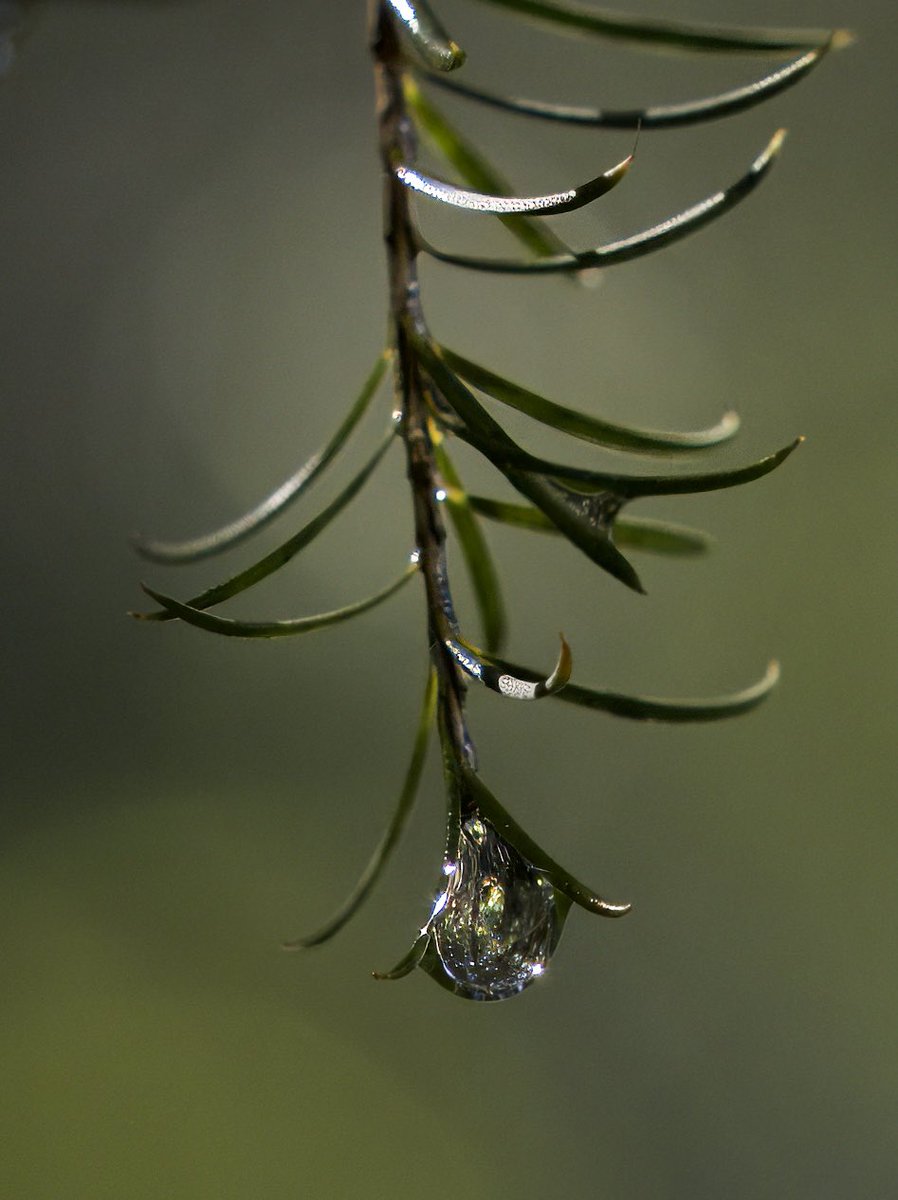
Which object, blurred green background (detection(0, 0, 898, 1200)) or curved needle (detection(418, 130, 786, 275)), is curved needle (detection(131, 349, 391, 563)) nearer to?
curved needle (detection(418, 130, 786, 275))

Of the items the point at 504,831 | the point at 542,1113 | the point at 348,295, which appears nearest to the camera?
the point at 504,831

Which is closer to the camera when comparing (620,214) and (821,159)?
(821,159)

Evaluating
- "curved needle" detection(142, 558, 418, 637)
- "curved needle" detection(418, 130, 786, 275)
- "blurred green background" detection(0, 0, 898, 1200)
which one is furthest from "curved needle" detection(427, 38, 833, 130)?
"blurred green background" detection(0, 0, 898, 1200)

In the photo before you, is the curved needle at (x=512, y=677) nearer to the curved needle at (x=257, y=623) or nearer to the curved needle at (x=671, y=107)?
the curved needle at (x=257, y=623)

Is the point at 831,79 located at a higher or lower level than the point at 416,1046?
higher

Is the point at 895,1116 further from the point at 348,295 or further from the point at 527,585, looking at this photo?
the point at 348,295

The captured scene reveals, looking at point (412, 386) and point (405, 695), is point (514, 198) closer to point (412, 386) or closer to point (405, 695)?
point (412, 386)

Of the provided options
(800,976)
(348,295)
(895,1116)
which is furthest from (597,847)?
(348,295)
